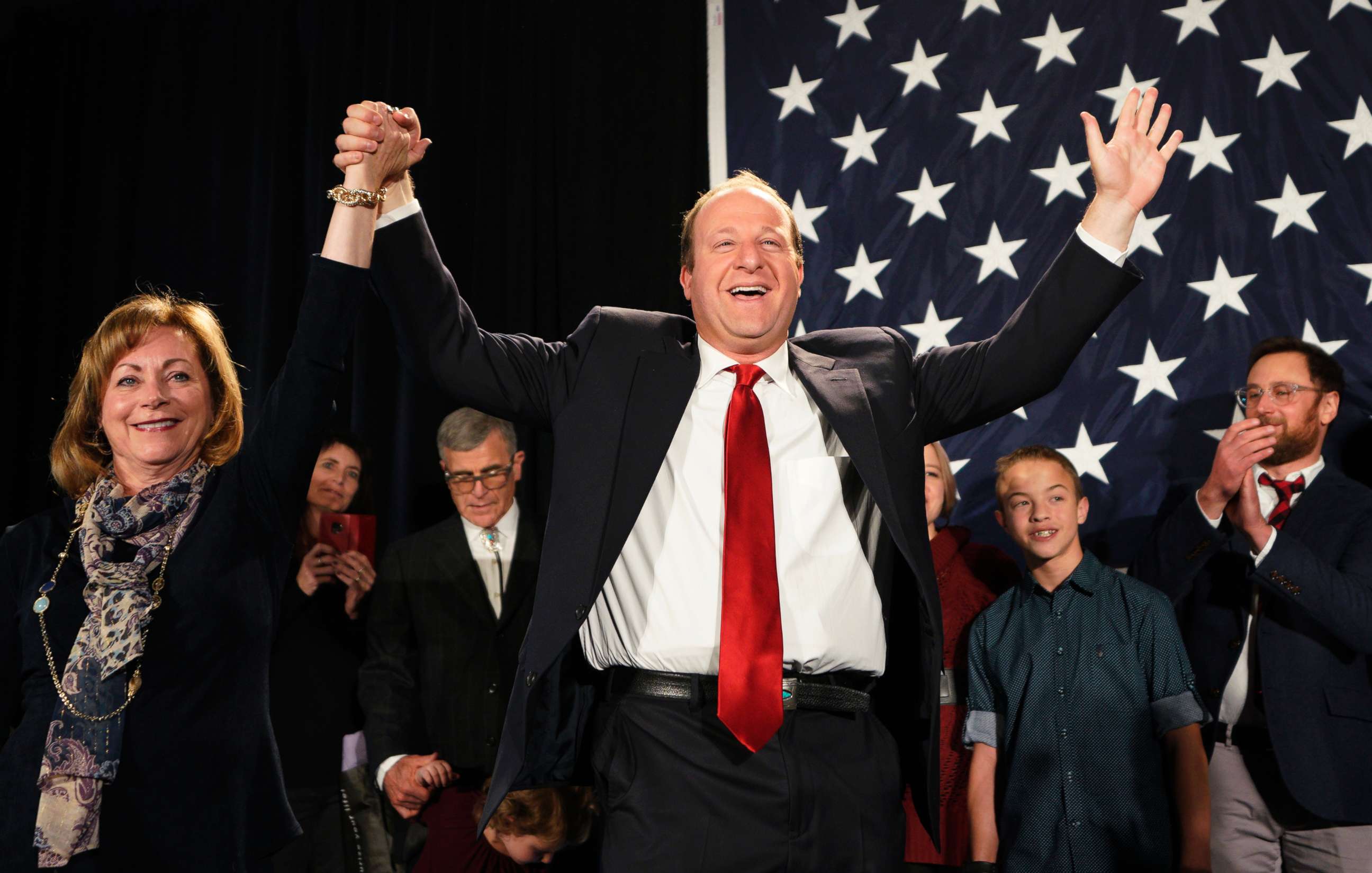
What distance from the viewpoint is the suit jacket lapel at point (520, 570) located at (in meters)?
3.24

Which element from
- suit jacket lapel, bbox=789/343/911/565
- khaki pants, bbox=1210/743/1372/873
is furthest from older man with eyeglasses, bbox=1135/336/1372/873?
suit jacket lapel, bbox=789/343/911/565

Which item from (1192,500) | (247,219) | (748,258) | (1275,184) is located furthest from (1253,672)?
(247,219)

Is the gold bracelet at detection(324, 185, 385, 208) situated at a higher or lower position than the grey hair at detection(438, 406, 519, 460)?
higher

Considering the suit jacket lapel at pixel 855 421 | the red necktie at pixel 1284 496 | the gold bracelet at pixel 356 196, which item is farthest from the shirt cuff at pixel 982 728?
the gold bracelet at pixel 356 196

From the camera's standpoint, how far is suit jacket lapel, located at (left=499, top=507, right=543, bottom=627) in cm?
324

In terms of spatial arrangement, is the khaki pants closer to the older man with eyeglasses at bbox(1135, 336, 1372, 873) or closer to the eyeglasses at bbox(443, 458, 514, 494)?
the older man with eyeglasses at bbox(1135, 336, 1372, 873)

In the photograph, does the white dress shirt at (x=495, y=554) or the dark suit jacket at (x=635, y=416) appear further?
the white dress shirt at (x=495, y=554)

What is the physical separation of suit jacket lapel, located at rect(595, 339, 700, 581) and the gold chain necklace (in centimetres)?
77

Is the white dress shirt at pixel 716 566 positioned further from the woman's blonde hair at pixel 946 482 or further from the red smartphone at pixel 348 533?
the woman's blonde hair at pixel 946 482

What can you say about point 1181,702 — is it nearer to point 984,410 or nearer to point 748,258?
point 984,410

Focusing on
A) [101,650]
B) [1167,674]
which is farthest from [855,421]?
[1167,674]

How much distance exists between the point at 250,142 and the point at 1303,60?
13.1ft

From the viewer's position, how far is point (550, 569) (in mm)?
1788

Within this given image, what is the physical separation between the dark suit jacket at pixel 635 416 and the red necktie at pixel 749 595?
0.38 ft
